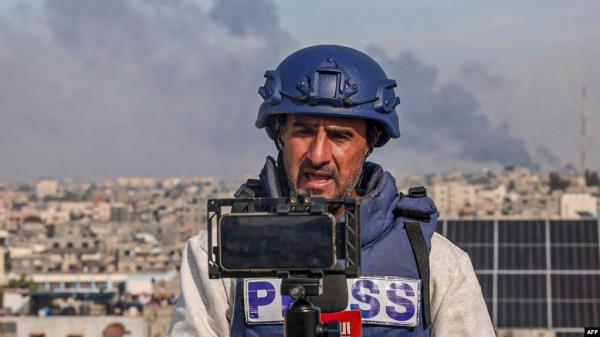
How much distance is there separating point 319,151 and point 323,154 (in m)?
0.02

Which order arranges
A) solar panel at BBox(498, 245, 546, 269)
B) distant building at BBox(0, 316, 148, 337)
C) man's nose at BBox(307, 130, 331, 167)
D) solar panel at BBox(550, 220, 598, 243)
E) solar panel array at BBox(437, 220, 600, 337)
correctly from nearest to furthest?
man's nose at BBox(307, 130, 331, 167), solar panel array at BBox(437, 220, 600, 337), solar panel at BBox(498, 245, 546, 269), solar panel at BBox(550, 220, 598, 243), distant building at BBox(0, 316, 148, 337)

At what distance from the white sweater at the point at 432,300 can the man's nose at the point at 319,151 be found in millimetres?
431

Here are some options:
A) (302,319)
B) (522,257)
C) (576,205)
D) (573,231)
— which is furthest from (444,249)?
(576,205)

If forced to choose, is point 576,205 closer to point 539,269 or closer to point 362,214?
point 539,269

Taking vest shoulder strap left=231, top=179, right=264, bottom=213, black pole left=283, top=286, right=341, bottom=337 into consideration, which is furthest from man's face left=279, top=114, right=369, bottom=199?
black pole left=283, top=286, right=341, bottom=337

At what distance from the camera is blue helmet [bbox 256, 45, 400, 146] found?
6.70 meters

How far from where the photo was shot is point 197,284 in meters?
6.59

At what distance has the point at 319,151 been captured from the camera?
261 inches

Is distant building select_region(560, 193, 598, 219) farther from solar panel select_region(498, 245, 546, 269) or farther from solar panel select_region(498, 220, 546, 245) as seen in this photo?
solar panel select_region(498, 245, 546, 269)

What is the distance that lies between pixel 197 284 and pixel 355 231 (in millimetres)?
1161

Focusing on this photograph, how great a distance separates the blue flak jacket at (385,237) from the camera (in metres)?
6.50

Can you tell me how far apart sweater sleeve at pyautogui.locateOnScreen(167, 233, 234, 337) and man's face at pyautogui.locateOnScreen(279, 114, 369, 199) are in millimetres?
379

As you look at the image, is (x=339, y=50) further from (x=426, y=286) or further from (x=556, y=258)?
(x=556, y=258)

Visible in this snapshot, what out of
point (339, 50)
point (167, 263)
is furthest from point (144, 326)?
point (339, 50)
